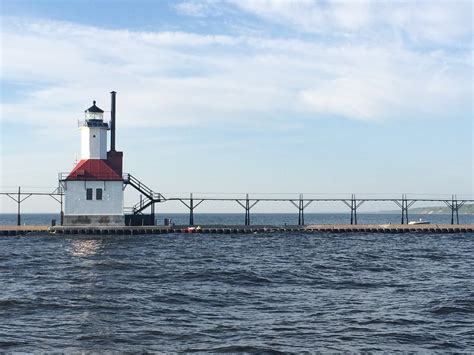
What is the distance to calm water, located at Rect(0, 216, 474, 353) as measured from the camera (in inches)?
773

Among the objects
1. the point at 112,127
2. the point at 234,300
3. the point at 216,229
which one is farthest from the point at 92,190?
the point at 234,300

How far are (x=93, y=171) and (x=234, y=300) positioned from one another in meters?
40.5

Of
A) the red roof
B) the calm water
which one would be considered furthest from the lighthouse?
the calm water

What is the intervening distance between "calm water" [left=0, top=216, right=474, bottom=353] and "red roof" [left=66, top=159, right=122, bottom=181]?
47.7 feet

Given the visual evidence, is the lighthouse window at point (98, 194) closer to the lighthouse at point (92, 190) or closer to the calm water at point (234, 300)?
the lighthouse at point (92, 190)

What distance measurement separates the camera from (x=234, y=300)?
26.6 meters

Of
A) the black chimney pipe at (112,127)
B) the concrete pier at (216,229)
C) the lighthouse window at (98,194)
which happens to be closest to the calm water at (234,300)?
the concrete pier at (216,229)

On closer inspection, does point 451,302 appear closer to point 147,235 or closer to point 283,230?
point 147,235

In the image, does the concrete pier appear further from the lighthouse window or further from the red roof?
the red roof

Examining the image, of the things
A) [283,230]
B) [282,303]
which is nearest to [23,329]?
[282,303]

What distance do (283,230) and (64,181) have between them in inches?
1144

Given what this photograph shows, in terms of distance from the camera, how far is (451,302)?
26.2 metres

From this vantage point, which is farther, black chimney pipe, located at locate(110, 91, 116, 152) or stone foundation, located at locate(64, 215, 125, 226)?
black chimney pipe, located at locate(110, 91, 116, 152)

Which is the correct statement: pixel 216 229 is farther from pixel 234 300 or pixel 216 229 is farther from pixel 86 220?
pixel 234 300
